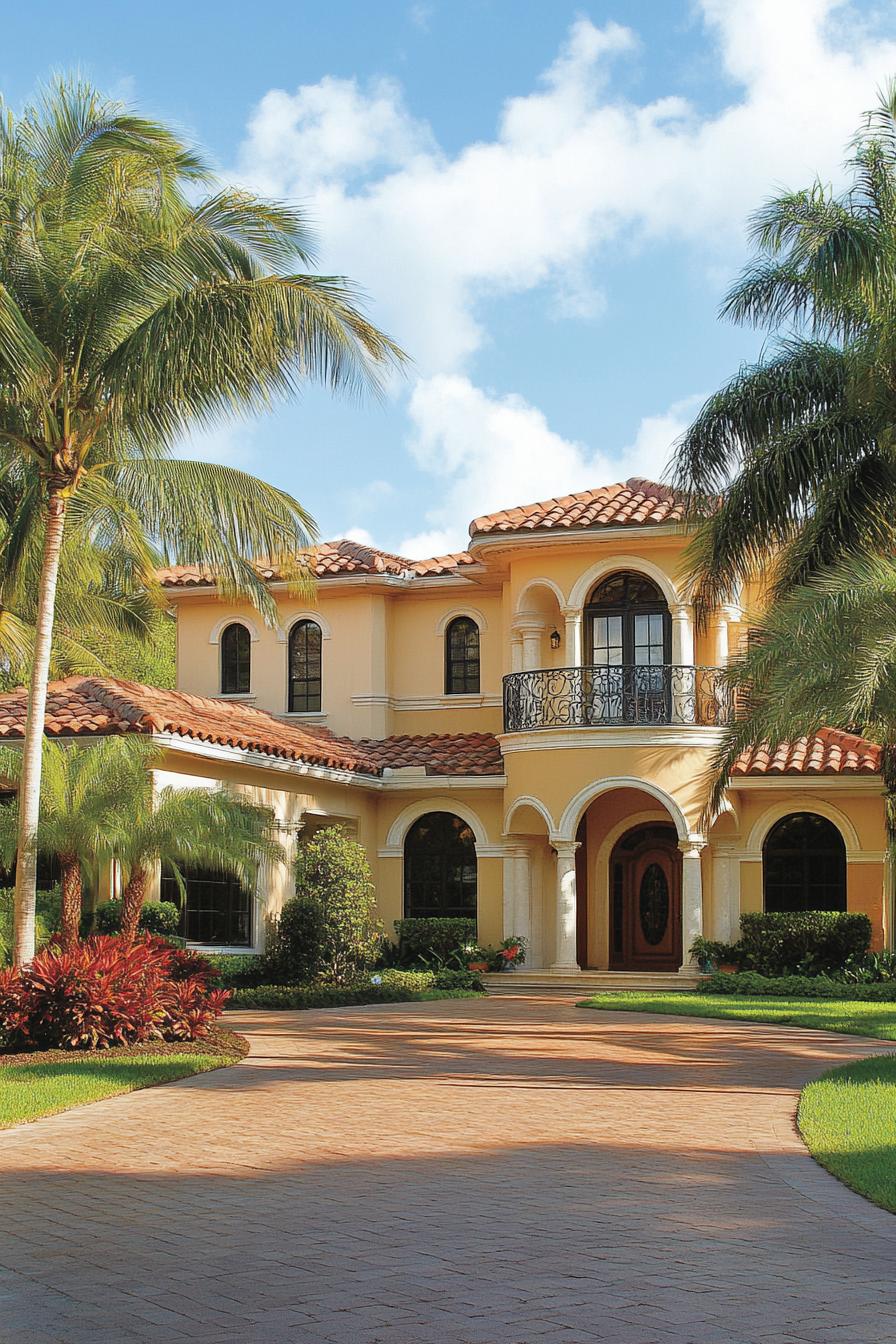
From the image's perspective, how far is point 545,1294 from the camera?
20.2 ft

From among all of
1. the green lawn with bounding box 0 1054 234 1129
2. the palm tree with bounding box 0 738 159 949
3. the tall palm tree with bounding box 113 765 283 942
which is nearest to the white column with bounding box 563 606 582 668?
the tall palm tree with bounding box 113 765 283 942

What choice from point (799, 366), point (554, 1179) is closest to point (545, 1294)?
point (554, 1179)

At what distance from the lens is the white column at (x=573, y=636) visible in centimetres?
2562

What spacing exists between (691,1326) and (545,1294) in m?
0.71

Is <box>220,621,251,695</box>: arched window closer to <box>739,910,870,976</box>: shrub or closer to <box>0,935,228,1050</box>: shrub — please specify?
<box>739,910,870,976</box>: shrub

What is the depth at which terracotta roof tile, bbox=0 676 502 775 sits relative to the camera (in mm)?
20844

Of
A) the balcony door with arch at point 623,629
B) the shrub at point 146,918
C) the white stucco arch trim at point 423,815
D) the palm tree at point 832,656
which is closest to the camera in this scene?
the palm tree at point 832,656

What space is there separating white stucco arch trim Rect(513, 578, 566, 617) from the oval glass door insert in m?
5.11

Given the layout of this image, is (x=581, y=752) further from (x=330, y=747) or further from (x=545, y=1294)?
(x=545, y=1294)

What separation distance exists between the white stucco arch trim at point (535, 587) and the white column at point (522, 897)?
4.20 metres

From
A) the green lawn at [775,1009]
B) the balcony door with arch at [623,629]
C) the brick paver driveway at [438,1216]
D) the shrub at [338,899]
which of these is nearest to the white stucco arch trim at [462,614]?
the balcony door with arch at [623,629]

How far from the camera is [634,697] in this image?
2491 centimetres

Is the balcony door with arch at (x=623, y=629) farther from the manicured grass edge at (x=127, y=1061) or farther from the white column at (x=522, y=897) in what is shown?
the manicured grass edge at (x=127, y=1061)

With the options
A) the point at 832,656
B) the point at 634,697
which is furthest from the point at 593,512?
the point at 832,656
